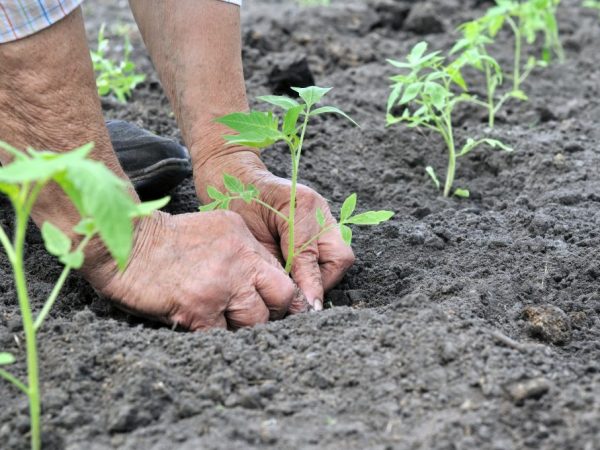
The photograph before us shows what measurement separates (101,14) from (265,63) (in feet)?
8.09

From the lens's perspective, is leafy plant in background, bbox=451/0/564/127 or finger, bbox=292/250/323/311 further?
leafy plant in background, bbox=451/0/564/127

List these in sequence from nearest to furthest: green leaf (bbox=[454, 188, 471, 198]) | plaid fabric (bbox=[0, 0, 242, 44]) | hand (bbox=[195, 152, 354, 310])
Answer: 1. plaid fabric (bbox=[0, 0, 242, 44])
2. hand (bbox=[195, 152, 354, 310])
3. green leaf (bbox=[454, 188, 471, 198])

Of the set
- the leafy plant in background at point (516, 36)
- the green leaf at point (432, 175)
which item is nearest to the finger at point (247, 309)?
the green leaf at point (432, 175)

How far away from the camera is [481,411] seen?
5.74ft

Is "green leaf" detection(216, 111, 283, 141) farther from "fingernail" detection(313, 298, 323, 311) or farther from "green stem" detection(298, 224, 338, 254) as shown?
"fingernail" detection(313, 298, 323, 311)

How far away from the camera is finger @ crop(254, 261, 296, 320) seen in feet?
7.48

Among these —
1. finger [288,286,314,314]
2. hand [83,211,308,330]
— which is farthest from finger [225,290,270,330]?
finger [288,286,314,314]

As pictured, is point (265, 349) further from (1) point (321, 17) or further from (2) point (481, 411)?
(1) point (321, 17)

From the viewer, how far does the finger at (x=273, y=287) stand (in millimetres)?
2281

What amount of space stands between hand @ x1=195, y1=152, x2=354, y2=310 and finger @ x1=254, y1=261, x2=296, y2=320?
0.11 metres

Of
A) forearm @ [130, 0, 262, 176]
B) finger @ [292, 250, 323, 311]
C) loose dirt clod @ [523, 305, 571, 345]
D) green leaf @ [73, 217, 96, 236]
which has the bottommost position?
loose dirt clod @ [523, 305, 571, 345]

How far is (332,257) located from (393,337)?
52 centimetres

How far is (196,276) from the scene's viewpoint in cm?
221

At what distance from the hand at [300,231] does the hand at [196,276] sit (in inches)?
5.6
